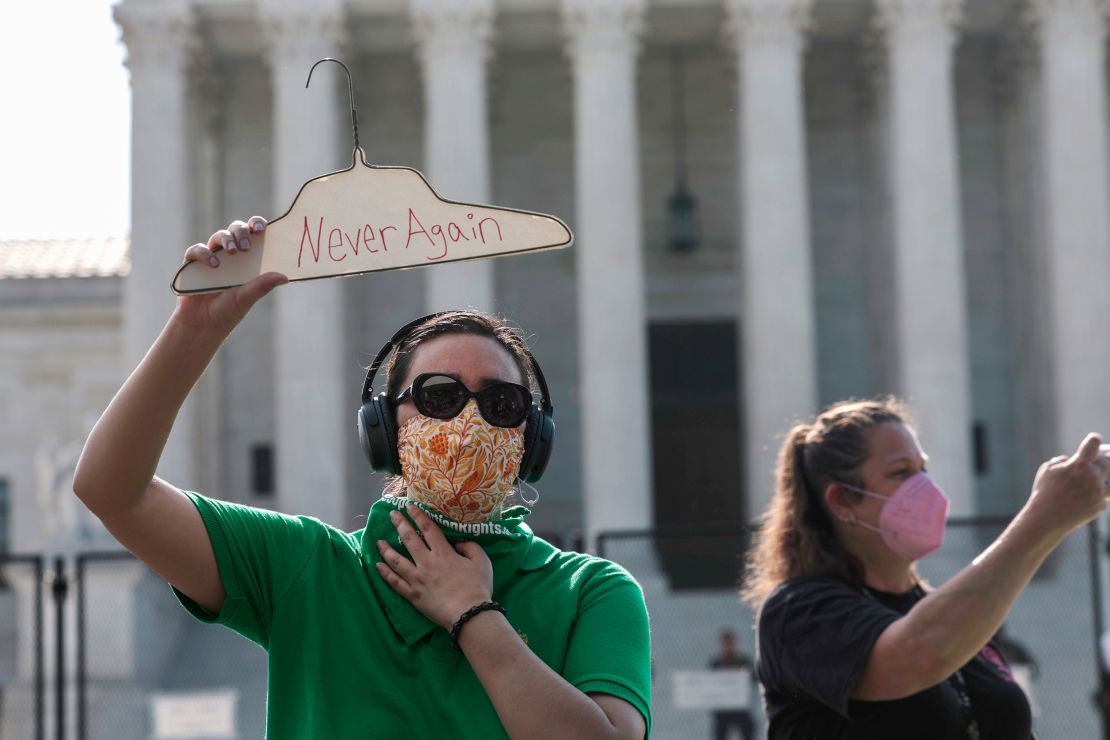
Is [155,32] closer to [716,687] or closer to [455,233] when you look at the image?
[716,687]

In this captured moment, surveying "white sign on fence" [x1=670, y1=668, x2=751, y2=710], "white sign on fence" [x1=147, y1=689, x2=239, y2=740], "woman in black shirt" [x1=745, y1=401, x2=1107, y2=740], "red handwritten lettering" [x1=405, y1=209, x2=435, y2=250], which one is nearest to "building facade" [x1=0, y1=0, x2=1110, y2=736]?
"white sign on fence" [x1=670, y1=668, x2=751, y2=710]

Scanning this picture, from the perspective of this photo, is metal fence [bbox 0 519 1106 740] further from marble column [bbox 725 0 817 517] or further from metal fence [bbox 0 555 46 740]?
marble column [bbox 725 0 817 517]

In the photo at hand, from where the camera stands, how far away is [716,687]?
50.4 feet

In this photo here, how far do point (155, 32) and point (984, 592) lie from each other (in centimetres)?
2963

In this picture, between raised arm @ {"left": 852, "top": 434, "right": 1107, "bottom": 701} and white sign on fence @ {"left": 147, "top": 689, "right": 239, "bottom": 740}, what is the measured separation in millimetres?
11824

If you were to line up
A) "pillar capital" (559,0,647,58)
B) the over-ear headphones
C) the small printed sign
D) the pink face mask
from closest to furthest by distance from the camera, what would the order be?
the small printed sign → the over-ear headphones → the pink face mask → "pillar capital" (559,0,647,58)

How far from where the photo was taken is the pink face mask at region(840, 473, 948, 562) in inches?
181

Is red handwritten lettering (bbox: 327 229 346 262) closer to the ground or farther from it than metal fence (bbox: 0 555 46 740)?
farther from it

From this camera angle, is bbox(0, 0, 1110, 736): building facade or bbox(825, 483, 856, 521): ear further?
bbox(0, 0, 1110, 736): building facade

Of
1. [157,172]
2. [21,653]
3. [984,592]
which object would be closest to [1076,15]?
[157,172]

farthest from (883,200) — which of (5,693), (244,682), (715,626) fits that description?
(5,693)

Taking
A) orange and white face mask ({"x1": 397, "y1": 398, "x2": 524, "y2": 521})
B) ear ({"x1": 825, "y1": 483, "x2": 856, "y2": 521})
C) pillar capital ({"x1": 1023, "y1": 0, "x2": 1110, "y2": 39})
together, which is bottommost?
ear ({"x1": 825, "y1": 483, "x2": 856, "y2": 521})

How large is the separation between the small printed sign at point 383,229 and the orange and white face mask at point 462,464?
339 mm

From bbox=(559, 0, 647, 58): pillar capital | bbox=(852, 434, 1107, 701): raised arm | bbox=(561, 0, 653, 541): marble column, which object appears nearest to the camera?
bbox=(852, 434, 1107, 701): raised arm
